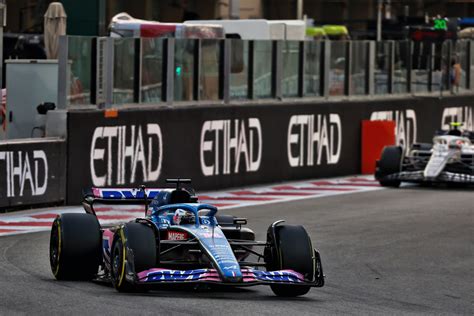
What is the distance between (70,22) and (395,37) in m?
23.6

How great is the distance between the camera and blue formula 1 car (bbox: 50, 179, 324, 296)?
1098cm

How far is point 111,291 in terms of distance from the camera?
449 inches

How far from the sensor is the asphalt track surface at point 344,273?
10641 mm

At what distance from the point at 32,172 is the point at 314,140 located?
7708 mm

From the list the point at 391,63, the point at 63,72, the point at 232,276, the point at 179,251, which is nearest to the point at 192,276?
the point at 232,276

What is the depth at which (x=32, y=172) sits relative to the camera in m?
19.0

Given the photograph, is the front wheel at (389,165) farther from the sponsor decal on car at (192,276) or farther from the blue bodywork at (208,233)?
the sponsor decal on car at (192,276)

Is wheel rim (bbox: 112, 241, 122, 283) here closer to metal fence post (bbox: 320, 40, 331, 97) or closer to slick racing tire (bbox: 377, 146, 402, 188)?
slick racing tire (bbox: 377, 146, 402, 188)

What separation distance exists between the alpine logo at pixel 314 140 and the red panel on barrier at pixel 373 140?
2.62 feet

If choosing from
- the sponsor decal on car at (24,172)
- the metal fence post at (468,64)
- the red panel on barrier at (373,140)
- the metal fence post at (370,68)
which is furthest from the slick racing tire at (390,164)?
the metal fence post at (468,64)

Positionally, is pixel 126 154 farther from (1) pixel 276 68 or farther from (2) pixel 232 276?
(2) pixel 232 276

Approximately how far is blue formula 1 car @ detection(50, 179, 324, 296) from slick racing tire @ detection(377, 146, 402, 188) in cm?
1210

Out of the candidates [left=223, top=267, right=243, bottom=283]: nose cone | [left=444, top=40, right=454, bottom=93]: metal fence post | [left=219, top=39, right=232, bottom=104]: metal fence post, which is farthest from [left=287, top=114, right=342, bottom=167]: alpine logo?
[left=223, top=267, right=243, bottom=283]: nose cone

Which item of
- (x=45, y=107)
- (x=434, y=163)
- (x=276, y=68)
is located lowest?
(x=434, y=163)
